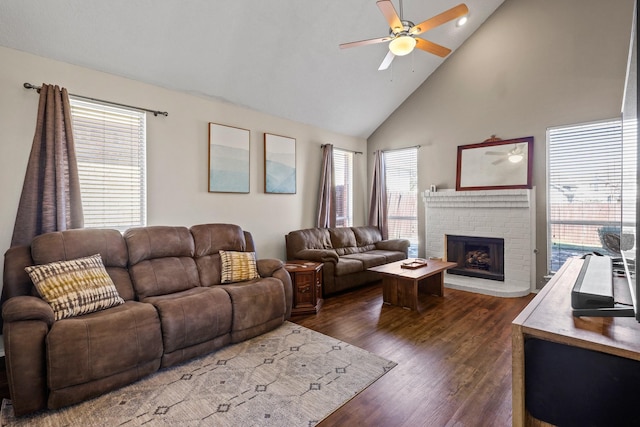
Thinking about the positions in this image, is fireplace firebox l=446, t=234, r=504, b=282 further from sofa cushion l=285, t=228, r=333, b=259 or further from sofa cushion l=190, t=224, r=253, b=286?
sofa cushion l=190, t=224, r=253, b=286

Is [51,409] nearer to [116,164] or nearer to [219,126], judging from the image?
[116,164]

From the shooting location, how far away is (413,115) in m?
5.75

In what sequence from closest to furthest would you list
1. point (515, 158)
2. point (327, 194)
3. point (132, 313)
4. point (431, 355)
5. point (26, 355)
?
point (26, 355)
point (132, 313)
point (431, 355)
point (515, 158)
point (327, 194)

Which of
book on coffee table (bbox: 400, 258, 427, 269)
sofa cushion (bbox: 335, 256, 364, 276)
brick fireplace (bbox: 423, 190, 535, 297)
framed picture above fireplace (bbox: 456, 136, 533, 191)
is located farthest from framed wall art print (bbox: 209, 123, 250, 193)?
framed picture above fireplace (bbox: 456, 136, 533, 191)

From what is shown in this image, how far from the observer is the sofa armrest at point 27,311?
192cm

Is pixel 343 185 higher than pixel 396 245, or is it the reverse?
pixel 343 185

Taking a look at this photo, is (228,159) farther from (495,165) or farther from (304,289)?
(495,165)

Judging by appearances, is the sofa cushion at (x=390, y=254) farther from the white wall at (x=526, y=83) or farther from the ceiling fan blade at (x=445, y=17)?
the ceiling fan blade at (x=445, y=17)

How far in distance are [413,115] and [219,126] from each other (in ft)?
11.7

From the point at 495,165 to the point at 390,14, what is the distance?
318 cm

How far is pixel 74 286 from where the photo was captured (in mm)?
2334

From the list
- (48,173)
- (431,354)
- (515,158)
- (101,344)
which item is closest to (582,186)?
(515,158)

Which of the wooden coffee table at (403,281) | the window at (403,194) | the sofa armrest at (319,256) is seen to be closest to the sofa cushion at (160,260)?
the sofa armrest at (319,256)

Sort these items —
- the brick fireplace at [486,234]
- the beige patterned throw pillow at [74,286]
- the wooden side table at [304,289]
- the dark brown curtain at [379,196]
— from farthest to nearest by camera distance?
the dark brown curtain at [379,196], the brick fireplace at [486,234], the wooden side table at [304,289], the beige patterned throw pillow at [74,286]
